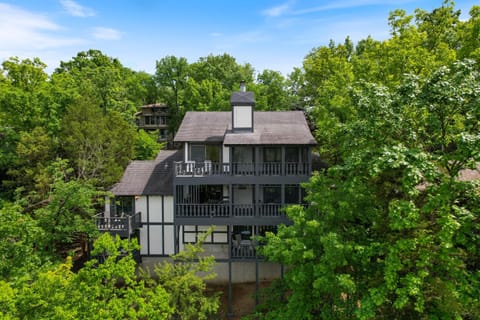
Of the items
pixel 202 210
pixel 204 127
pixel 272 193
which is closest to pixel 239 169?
pixel 272 193

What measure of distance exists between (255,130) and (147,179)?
8244mm

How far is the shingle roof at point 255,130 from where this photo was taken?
61.0 feet

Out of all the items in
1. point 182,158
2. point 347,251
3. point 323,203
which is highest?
point 182,158

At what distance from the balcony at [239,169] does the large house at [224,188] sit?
61 millimetres

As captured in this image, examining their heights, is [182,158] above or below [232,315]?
above

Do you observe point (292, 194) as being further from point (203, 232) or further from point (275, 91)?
point (275, 91)

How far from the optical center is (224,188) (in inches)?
823

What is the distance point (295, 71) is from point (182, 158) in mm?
24050

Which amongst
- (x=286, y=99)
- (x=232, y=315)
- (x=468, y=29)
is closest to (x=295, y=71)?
(x=286, y=99)

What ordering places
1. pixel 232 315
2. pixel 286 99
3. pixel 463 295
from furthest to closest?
pixel 286 99 < pixel 232 315 < pixel 463 295

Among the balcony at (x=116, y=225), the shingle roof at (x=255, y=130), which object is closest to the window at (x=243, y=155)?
the shingle roof at (x=255, y=130)

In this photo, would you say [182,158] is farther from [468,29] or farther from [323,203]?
[468,29]

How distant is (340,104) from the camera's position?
68.7ft

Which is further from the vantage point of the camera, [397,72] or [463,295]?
[397,72]
